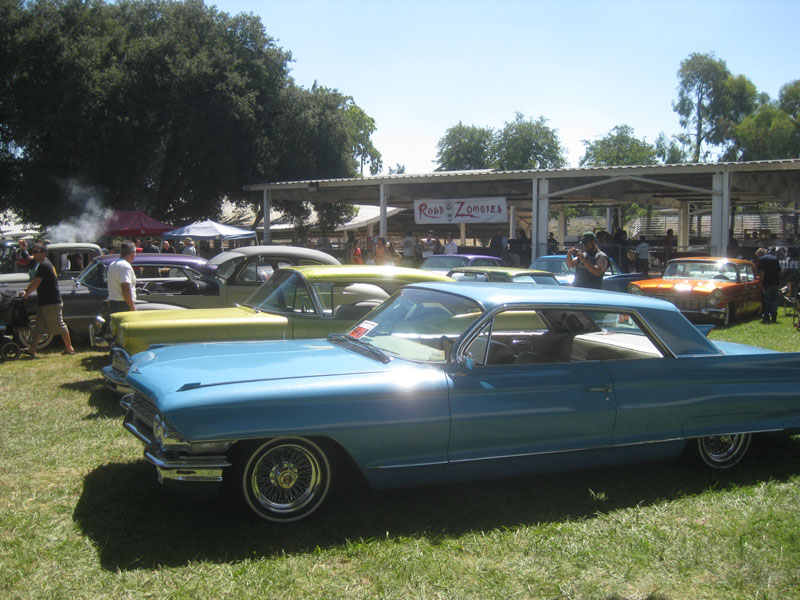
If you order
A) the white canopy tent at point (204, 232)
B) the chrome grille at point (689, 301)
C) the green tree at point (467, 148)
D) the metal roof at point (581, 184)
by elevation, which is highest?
the green tree at point (467, 148)

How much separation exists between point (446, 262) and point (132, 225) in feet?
36.3

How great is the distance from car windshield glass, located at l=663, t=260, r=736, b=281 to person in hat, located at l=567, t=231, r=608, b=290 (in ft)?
18.3

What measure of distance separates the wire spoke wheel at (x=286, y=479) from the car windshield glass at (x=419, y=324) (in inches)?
35.4

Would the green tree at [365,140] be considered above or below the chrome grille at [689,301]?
above

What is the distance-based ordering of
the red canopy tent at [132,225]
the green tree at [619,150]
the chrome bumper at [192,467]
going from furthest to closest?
the green tree at [619,150], the red canopy tent at [132,225], the chrome bumper at [192,467]

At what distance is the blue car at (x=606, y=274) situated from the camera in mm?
13797

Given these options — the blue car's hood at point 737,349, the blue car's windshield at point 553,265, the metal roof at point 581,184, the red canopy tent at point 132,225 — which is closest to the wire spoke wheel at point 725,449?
the blue car's hood at point 737,349

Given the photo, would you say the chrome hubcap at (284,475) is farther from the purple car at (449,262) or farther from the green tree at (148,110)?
the green tree at (148,110)

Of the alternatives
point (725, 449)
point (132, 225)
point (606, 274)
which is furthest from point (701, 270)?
point (132, 225)

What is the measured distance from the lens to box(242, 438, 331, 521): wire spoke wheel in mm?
3721

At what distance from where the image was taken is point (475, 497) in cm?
442

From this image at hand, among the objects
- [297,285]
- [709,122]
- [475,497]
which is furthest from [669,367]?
[709,122]

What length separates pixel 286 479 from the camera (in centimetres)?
379

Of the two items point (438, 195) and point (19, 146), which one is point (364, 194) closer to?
point (438, 195)
